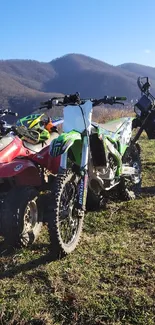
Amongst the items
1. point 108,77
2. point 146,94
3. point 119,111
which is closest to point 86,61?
point 108,77

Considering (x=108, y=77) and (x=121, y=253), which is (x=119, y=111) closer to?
(x=121, y=253)

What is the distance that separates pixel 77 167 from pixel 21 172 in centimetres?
63

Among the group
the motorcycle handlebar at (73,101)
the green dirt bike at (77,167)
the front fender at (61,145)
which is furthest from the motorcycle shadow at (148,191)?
the front fender at (61,145)

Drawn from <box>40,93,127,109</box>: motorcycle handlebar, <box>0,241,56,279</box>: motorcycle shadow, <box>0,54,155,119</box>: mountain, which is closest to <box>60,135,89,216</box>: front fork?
<box>40,93,127,109</box>: motorcycle handlebar

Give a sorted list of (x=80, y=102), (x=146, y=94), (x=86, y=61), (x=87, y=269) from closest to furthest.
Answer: (x=87, y=269), (x=80, y=102), (x=146, y=94), (x=86, y=61)

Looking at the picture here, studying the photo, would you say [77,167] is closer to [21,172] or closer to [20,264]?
[21,172]

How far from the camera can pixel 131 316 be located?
253 centimetres

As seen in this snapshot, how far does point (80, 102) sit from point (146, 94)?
2881 millimetres

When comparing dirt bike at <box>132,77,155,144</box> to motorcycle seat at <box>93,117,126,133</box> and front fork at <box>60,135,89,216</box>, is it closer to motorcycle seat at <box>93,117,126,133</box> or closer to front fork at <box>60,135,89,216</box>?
motorcycle seat at <box>93,117,126,133</box>

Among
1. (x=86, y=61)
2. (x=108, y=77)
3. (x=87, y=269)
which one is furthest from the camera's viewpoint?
(x=86, y=61)

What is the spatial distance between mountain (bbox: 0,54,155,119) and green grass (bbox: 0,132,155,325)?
68407 mm

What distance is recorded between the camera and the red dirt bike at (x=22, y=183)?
11.4 feet

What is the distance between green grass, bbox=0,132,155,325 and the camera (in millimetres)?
2549

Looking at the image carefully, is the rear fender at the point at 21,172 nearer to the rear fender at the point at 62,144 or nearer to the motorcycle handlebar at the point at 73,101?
the rear fender at the point at 62,144
